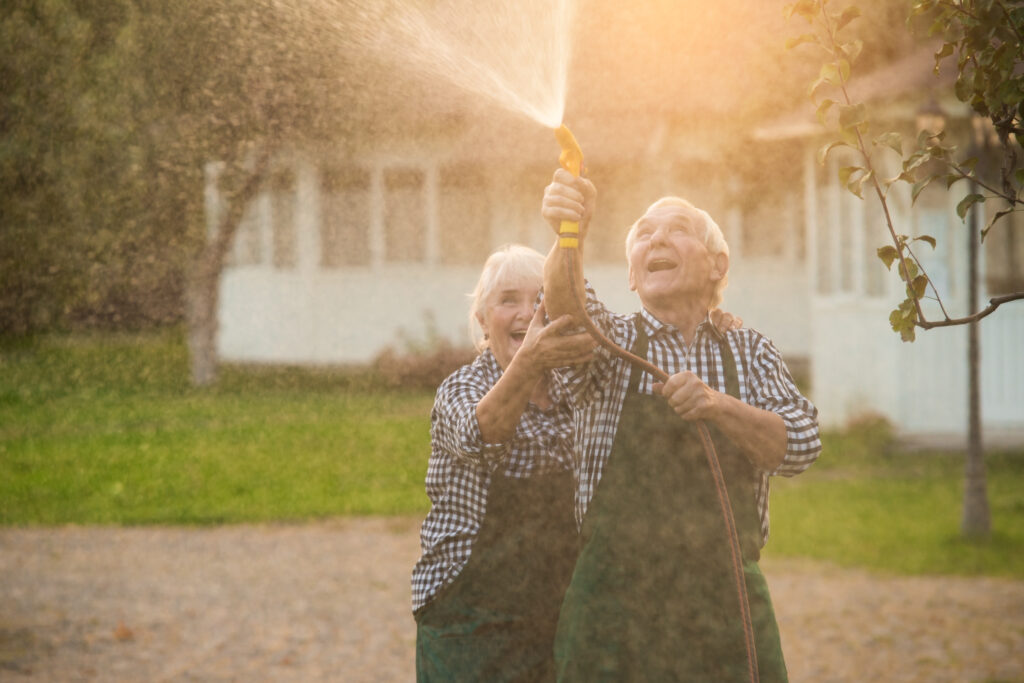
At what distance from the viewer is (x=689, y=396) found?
2.54 metres

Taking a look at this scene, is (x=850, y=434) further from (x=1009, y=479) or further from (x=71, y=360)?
(x=71, y=360)

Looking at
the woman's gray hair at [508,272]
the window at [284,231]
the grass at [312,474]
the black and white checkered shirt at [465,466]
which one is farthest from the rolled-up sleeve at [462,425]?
the window at [284,231]

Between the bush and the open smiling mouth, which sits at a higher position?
the open smiling mouth

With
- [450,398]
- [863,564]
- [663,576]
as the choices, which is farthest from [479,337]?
[863,564]

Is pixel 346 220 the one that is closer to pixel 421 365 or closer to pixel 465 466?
pixel 421 365

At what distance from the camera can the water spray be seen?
100 inches

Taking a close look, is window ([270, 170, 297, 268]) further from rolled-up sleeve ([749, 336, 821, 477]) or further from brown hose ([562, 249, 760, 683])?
brown hose ([562, 249, 760, 683])

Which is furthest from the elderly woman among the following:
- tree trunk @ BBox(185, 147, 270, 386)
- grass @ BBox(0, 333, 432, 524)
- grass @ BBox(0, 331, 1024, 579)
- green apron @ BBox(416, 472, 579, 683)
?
tree trunk @ BBox(185, 147, 270, 386)

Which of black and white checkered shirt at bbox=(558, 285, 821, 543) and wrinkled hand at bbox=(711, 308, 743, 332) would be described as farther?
wrinkled hand at bbox=(711, 308, 743, 332)

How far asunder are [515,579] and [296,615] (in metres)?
4.00

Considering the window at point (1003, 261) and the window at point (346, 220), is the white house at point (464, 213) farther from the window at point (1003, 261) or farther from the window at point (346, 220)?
the window at point (1003, 261)

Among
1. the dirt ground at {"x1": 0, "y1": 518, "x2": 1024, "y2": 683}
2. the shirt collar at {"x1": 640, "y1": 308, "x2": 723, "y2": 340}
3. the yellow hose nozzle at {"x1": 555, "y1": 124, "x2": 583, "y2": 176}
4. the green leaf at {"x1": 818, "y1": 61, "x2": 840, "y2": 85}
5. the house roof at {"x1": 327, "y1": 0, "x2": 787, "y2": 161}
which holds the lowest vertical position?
the dirt ground at {"x1": 0, "y1": 518, "x2": 1024, "y2": 683}

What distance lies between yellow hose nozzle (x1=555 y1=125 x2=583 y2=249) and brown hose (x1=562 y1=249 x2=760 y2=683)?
0.03 metres

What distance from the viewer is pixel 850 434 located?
11898mm
